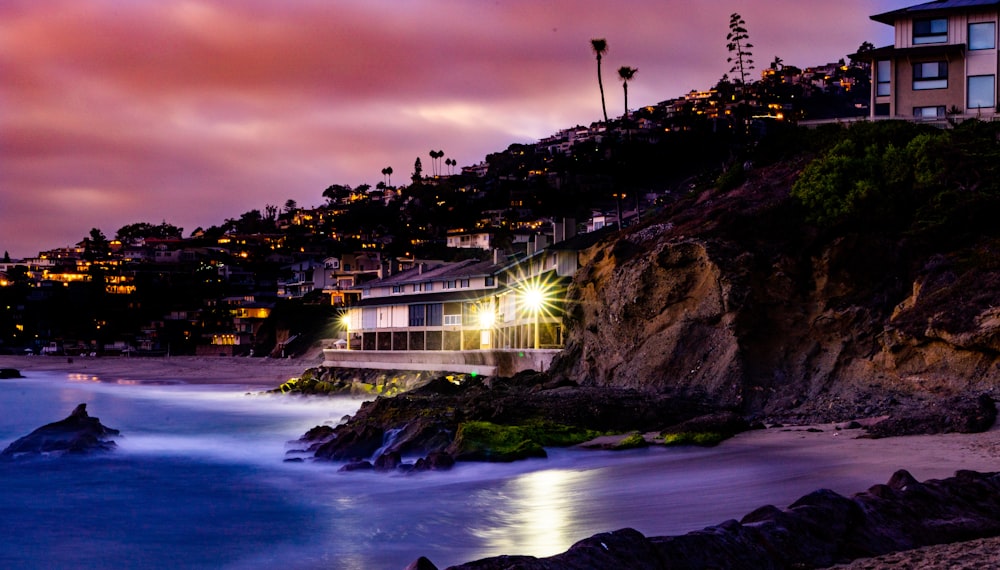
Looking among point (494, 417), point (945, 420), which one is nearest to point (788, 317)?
point (945, 420)

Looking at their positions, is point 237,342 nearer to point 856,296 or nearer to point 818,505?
point 856,296

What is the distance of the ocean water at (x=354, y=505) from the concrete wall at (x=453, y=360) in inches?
583

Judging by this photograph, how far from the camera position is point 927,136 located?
34.7 m

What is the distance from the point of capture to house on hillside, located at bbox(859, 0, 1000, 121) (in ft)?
140

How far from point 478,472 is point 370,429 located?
6001 millimetres

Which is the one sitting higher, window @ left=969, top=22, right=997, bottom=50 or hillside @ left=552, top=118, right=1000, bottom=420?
window @ left=969, top=22, right=997, bottom=50

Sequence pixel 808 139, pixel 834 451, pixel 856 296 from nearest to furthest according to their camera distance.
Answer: pixel 834 451, pixel 856 296, pixel 808 139

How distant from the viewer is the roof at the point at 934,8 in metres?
42.9

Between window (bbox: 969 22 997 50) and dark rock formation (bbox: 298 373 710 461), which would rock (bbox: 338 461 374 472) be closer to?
dark rock formation (bbox: 298 373 710 461)

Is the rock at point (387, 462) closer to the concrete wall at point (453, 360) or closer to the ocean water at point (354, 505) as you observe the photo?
the ocean water at point (354, 505)

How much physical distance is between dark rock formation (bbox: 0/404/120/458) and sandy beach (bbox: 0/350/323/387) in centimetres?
A: 4189

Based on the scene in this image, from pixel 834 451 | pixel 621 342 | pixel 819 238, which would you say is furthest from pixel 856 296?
pixel 834 451

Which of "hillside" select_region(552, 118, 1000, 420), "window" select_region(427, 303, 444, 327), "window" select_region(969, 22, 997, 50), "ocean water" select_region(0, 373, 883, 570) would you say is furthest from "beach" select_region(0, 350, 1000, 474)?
"window" select_region(427, 303, 444, 327)

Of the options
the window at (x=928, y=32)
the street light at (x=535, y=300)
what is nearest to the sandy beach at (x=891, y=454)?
the street light at (x=535, y=300)
